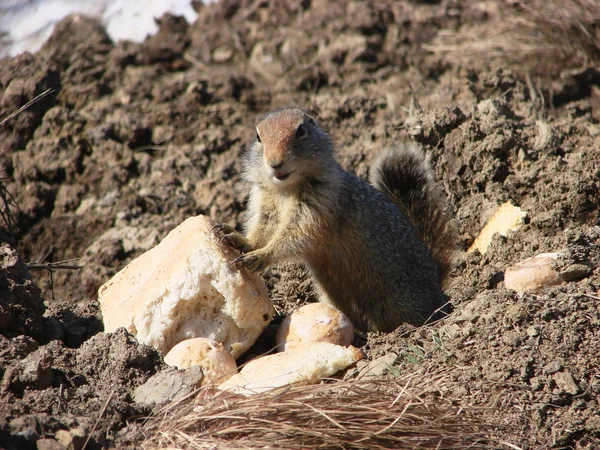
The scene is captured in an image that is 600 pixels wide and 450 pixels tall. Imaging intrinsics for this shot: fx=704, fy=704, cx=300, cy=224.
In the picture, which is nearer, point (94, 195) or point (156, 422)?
point (156, 422)

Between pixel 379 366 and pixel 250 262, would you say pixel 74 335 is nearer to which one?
pixel 250 262

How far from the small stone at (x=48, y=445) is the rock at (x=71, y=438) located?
0.03 m

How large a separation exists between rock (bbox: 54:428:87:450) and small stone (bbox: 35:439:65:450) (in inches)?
1.2

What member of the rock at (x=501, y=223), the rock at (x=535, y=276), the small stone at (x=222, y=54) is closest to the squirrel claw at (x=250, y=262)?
the rock at (x=535, y=276)

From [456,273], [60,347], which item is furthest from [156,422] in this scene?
[456,273]

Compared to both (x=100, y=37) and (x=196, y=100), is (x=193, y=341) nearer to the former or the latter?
(x=196, y=100)

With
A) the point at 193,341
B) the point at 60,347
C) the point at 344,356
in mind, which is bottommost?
the point at 344,356

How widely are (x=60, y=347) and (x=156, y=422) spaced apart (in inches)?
35.1

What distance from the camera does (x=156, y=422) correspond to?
287cm

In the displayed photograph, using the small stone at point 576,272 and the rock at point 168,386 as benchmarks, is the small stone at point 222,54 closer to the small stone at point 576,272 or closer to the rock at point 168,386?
the small stone at point 576,272

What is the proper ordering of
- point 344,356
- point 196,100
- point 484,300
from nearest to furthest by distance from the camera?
point 344,356
point 484,300
point 196,100

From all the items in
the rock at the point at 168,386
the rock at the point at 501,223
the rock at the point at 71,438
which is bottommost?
the rock at the point at 501,223

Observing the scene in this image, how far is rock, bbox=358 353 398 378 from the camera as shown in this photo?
3311 mm

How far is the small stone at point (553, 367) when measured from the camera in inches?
123
